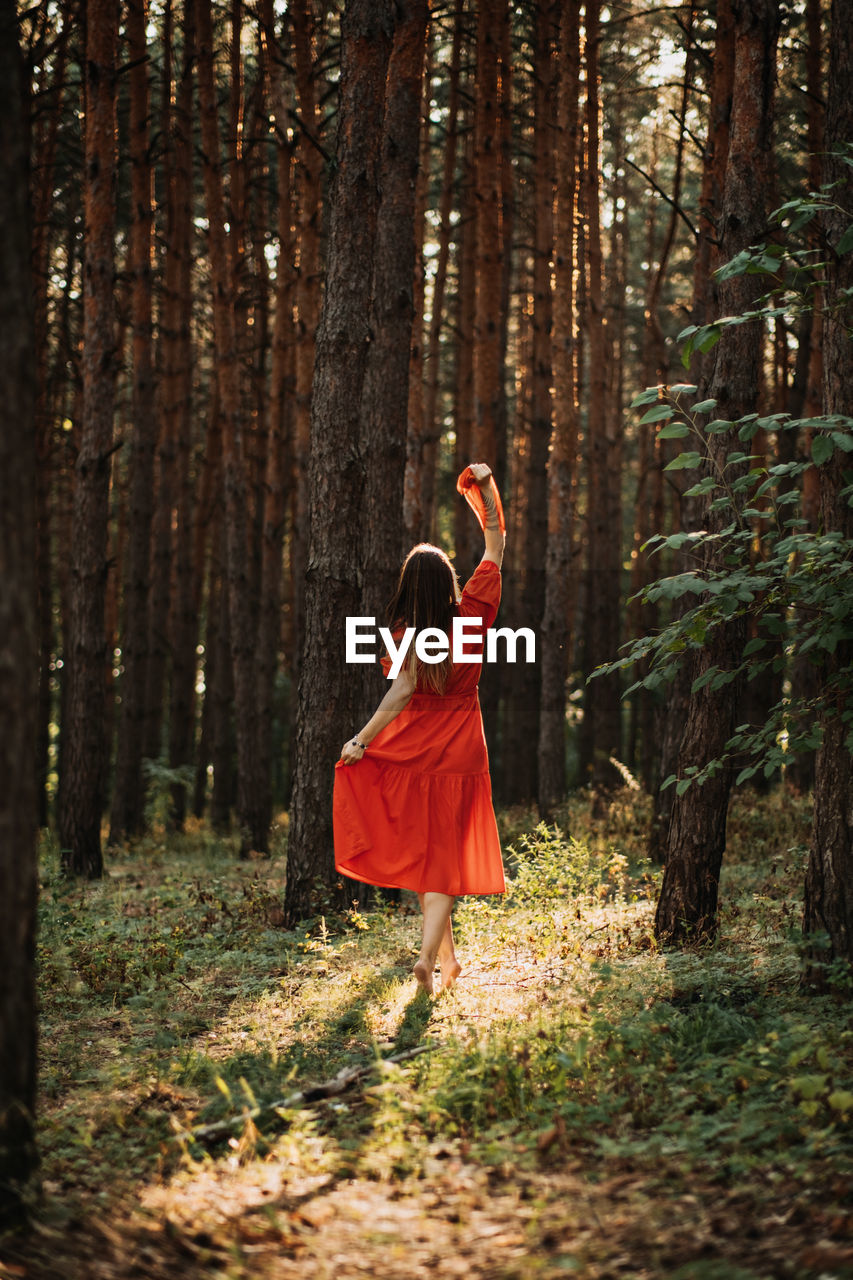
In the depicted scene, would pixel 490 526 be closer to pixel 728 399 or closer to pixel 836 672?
pixel 728 399

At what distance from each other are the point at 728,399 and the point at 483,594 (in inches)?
74.0

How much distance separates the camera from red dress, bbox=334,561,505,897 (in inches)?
224

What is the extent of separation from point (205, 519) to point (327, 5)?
27.5ft

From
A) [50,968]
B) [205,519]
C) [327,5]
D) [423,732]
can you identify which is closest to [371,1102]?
[423,732]

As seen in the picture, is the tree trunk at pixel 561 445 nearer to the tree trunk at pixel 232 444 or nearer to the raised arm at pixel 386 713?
the tree trunk at pixel 232 444

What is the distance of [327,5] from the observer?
42.4 feet

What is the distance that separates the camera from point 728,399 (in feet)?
20.2

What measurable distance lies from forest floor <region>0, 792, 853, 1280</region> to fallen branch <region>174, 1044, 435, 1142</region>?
18 mm

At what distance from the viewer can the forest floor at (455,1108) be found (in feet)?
9.88

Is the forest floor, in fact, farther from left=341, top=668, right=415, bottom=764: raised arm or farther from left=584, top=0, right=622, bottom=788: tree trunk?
left=584, top=0, right=622, bottom=788: tree trunk

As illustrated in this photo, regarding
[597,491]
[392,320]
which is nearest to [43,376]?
[597,491]

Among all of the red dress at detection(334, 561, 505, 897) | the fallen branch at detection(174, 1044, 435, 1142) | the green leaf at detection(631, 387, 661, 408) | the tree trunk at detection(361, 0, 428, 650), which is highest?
the tree trunk at detection(361, 0, 428, 650)

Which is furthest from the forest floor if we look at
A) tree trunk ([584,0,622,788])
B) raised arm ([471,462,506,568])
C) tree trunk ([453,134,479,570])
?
tree trunk ([453,134,479,570])

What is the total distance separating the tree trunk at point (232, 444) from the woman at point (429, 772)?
24.3 feet
